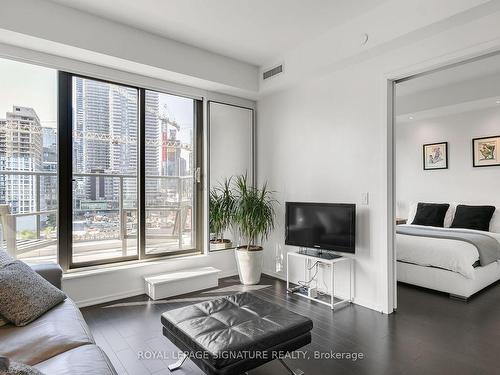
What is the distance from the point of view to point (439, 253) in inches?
149

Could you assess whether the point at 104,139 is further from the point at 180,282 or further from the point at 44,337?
the point at 44,337

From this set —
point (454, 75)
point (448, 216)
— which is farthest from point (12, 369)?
point (448, 216)

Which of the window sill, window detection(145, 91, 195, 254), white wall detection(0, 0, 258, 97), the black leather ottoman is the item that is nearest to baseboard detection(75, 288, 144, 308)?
the window sill

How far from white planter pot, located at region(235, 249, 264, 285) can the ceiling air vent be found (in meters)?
2.30

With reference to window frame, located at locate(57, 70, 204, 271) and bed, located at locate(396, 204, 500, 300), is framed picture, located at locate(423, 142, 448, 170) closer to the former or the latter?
bed, located at locate(396, 204, 500, 300)

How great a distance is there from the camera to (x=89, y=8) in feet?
9.82

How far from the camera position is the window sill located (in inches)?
134

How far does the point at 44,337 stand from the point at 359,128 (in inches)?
125

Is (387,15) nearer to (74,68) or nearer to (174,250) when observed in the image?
(74,68)

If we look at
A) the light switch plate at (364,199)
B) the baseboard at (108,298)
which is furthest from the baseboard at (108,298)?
the light switch plate at (364,199)

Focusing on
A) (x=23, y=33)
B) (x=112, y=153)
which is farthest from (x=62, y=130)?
(x=23, y=33)

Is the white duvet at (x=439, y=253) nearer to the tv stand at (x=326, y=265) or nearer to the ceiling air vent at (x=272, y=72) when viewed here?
the tv stand at (x=326, y=265)

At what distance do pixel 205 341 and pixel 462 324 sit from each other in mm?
2474

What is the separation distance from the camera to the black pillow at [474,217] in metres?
4.79
